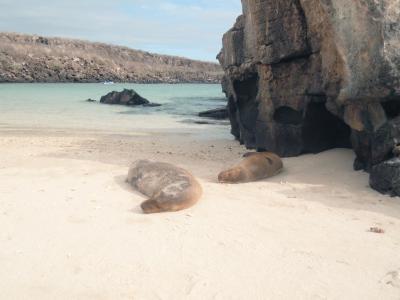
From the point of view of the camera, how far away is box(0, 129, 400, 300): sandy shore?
3.87 metres

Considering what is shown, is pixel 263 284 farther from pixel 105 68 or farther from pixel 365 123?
pixel 105 68

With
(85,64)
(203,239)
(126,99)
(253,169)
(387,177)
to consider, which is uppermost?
(85,64)

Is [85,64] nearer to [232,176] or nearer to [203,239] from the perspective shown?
[232,176]

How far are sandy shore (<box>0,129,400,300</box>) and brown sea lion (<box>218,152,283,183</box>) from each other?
0.66 feet

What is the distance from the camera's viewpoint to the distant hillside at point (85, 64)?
7094 cm

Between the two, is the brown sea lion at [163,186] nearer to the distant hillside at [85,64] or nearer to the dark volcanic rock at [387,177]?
the dark volcanic rock at [387,177]

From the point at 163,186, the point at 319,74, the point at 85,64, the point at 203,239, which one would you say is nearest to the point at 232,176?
the point at 163,186

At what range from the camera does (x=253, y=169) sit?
803 centimetres

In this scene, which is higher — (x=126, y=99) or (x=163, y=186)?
(x=163, y=186)

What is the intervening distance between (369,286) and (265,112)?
6.62 meters

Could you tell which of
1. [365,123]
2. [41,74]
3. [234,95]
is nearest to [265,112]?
[234,95]

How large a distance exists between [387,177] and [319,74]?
2618 millimetres

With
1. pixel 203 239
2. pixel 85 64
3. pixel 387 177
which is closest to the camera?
pixel 203 239

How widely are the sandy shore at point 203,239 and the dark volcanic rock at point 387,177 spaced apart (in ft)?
0.51
